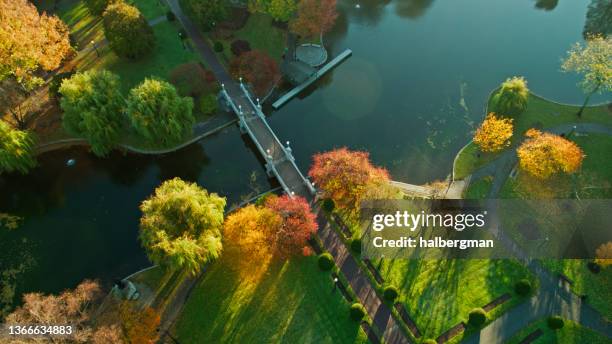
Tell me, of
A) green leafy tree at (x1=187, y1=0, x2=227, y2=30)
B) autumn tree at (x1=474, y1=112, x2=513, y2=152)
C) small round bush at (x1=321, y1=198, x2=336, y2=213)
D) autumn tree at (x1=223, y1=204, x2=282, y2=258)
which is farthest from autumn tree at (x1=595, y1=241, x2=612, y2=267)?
green leafy tree at (x1=187, y1=0, x2=227, y2=30)

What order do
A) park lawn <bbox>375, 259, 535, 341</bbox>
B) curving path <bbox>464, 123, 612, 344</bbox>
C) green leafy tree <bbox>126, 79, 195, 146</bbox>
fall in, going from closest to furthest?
1. curving path <bbox>464, 123, 612, 344</bbox>
2. park lawn <bbox>375, 259, 535, 341</bbox>
3. green leafy tree <bbox>126, 79, 195, 146</bbox>

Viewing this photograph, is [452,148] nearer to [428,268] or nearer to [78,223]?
[428,268]

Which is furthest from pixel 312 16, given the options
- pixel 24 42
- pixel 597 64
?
pixel 597 64

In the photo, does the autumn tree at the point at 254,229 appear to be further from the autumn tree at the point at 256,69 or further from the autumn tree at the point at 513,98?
the autumn tree at the point at 513,98

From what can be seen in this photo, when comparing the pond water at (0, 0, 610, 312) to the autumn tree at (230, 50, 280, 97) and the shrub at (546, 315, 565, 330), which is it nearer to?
the autumn tree at (230, 50, 280, 97)

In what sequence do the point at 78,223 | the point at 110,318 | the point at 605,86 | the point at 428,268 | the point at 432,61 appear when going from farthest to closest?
1. the point at 432,61
2. the point at 605,86
3. the point at 78,223
4. the point at 428,268
5. the point at 110,318

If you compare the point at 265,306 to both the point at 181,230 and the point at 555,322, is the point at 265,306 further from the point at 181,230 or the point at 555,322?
the point at 555,322

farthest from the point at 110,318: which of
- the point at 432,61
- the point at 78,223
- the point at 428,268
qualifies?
the point at 432,61
